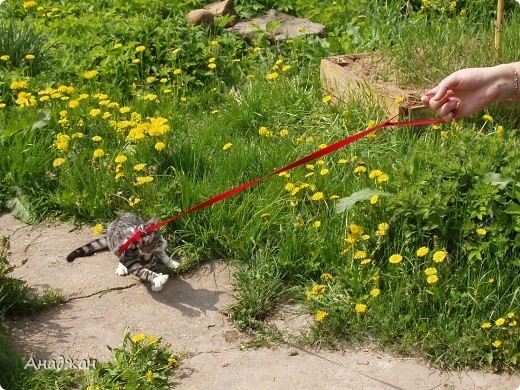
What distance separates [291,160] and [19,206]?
Result: 1.97 metres

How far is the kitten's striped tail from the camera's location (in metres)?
5.62

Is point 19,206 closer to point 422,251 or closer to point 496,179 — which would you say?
point 422,251

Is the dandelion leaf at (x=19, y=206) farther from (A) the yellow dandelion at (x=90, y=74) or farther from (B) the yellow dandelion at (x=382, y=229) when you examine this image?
(B) the yellow dandelion at (x=382, y=229)

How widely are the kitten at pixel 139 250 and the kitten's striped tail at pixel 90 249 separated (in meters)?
0.18

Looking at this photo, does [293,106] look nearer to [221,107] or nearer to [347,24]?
[221,107]

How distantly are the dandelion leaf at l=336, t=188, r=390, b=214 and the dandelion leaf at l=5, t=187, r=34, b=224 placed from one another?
2.29m

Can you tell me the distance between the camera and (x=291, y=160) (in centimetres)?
600

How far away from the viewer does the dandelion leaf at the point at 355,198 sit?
201 inches

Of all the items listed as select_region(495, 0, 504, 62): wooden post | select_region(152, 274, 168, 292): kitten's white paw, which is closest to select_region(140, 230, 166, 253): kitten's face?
select_region(152, 274, 168, 292): kitten's white paw

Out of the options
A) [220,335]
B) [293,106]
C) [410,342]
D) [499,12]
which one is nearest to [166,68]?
[293,106]

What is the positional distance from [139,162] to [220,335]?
5.73ft

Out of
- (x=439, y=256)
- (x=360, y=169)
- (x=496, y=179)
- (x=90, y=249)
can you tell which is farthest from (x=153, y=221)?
(x=496, y=179)

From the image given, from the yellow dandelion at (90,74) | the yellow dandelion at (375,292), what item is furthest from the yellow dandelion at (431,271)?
the yellow dandelion at (90,74)

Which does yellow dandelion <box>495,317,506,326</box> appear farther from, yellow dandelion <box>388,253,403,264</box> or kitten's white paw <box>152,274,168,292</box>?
kitten's white paw <box>152,274,168,292</box>
